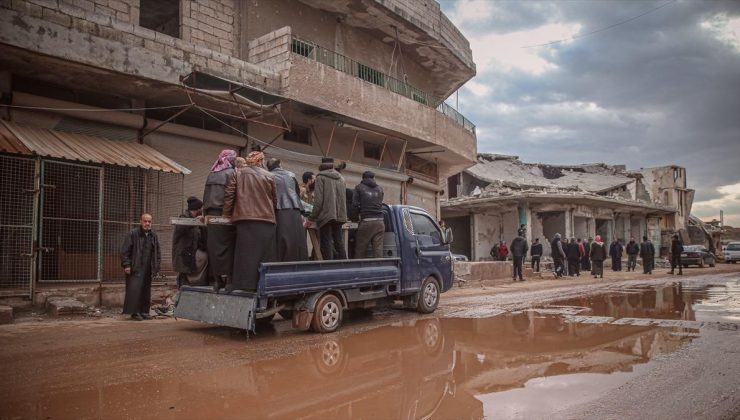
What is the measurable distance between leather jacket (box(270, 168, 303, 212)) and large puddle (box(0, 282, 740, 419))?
1.87 m

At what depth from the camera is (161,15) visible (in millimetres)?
14570

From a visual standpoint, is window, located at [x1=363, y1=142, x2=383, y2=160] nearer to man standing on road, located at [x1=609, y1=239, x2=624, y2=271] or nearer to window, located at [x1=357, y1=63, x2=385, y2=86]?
window, located at [x1=357, y1=63, x2=385, y2=86]

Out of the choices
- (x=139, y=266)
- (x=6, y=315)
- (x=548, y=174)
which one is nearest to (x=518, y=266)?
(x=139, y=266)

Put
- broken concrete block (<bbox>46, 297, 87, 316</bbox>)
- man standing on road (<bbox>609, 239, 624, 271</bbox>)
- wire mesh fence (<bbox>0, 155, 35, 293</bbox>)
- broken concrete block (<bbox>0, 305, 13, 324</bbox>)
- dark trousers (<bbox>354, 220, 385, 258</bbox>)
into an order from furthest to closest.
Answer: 1. man standing on road (<bbox>609, 239, 624, 271</bbox>)
2. wire mesh fence (<bbox>0, 155, 35, 293</bbox>)
3. broken concrete block (<bbox>46, 297, 87, 316</bbox>)
4. dark trousers (<bbox>354, 220, 385, 258</bbox>)
5. broken concrete block (<bbox>0, 305, 13, 324</bbox>)

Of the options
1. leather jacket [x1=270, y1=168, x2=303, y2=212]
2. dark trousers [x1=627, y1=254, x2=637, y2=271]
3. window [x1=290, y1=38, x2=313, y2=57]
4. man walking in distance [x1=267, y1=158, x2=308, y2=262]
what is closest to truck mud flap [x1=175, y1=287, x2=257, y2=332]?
man walking in distance [x1=267, y1=158, x2=308, y2=262]

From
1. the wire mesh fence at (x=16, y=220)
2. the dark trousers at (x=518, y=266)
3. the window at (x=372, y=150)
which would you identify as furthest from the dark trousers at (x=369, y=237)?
the dark trousers at (x=518, y=266)

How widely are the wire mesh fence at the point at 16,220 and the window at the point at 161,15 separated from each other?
6548 mm

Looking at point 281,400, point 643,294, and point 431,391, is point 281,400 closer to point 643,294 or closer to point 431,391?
point 431,391

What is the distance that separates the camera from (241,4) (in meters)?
13.8

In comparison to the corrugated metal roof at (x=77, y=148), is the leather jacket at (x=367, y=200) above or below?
below

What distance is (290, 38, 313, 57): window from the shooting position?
44.4ft

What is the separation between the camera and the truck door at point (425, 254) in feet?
27.8

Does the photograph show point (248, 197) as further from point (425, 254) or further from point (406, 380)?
point (425, 254)

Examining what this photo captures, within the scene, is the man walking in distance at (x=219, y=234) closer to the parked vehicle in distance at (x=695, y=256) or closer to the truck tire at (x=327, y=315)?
the truck tire at (x=327, y=315)
